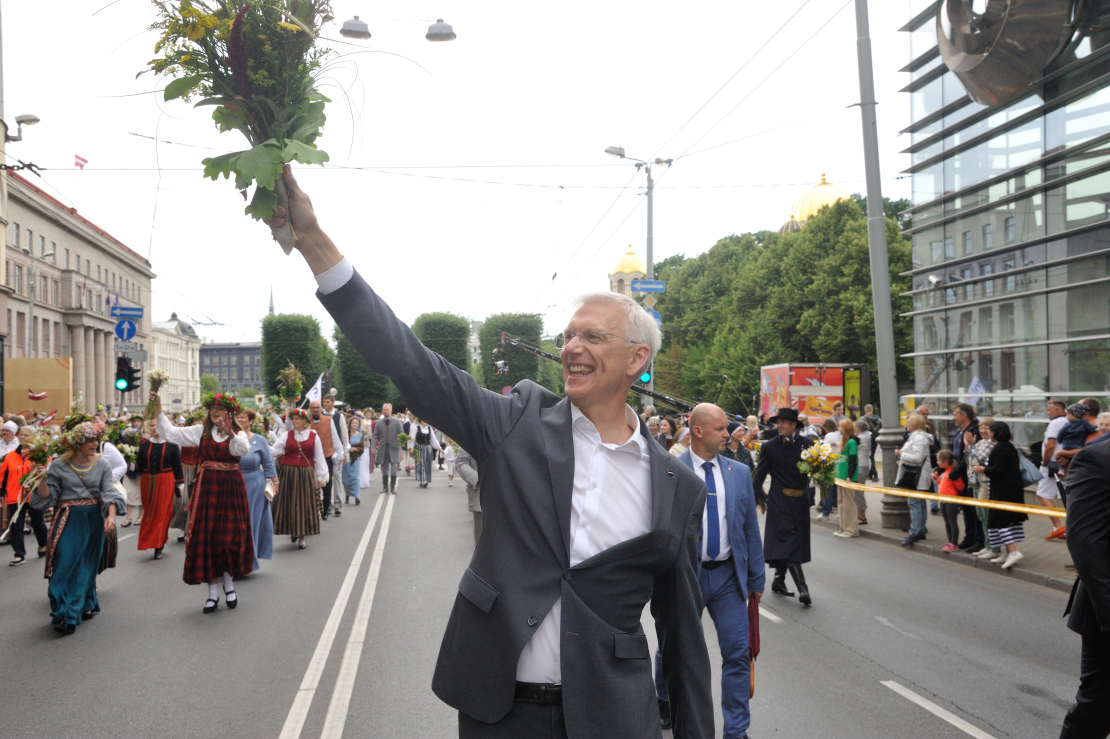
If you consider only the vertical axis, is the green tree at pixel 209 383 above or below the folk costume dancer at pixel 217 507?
above

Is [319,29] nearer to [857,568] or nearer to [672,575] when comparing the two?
[672,575]

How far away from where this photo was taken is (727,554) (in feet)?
17.2

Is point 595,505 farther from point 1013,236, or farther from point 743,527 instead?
point 1013,236

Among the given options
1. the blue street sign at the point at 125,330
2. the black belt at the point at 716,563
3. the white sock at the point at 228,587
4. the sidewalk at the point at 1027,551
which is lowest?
the sidewalk at the point at 1027,551

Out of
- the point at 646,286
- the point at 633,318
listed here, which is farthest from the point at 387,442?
the point at 633,318

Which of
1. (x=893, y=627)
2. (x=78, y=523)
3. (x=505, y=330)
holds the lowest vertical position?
(x=893, y=627)

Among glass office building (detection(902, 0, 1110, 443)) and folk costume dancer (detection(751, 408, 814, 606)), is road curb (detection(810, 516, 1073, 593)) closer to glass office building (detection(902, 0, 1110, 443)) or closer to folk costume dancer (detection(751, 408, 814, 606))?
folk costume dancer (detection(751, 408, 814, 606))

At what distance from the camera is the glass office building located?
586 inches

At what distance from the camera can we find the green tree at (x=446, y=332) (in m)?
67.8

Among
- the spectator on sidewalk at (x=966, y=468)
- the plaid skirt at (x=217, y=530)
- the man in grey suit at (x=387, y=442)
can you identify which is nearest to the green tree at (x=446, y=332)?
the man in grey suit at (x=387, y=442)

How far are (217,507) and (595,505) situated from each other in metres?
7.33

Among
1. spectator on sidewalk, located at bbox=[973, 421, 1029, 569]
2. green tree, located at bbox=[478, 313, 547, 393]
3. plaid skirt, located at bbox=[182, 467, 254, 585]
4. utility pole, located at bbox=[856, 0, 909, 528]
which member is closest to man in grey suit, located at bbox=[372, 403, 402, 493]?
utility pole, located at bbox=[856, 0, 909, 528]

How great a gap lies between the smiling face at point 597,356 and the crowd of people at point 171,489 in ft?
9.73

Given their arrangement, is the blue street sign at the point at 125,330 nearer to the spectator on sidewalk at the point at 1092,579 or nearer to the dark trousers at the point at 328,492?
the dark trousers at the point at 328,492
